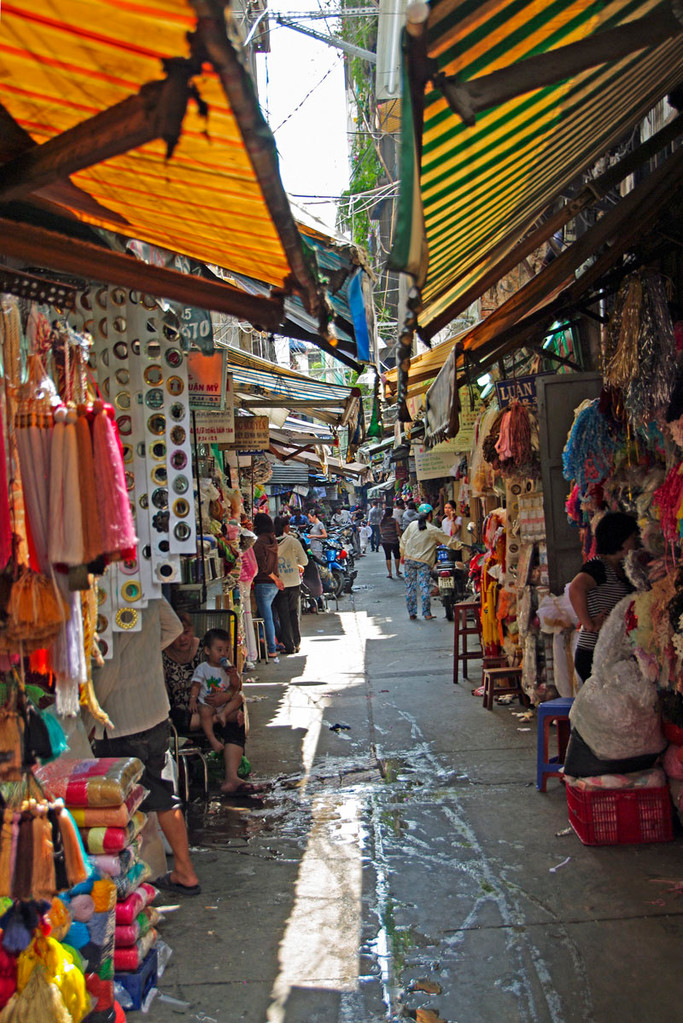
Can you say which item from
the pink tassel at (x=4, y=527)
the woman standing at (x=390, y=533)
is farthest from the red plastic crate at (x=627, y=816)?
the woman standing at (x=390, y=533)

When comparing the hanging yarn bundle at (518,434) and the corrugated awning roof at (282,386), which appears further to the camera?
the corrugated awning roof at (282,386)

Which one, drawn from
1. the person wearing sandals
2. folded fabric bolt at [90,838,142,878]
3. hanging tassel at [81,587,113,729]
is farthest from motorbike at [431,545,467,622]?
hanging tassel at [81,587,113,729]

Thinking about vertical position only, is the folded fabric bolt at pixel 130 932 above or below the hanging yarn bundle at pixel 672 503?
below

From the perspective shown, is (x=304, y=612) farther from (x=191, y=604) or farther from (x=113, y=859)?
(x=113, y=859)

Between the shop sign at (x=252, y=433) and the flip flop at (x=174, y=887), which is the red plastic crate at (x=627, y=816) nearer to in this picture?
the flip flop at (x=174, y=887)

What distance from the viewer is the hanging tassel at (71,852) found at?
10.8ft

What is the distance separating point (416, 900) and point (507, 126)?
153 inches

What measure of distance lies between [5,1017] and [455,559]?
1326 centimetres

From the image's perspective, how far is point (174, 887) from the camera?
17.0ft

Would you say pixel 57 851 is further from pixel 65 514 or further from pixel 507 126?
pixel 507 126

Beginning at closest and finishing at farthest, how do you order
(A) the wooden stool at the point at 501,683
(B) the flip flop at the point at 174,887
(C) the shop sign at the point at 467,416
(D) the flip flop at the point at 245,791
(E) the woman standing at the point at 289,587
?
1. (B) the flip flop at the point at 174,887
2. (D) the flip flop at the point at 245,791
3. (A) the wooden stool at the point at 501,683
4. (C) the shop sign at the point at 467,416
5. (E) the woman standing at the point at 289,587

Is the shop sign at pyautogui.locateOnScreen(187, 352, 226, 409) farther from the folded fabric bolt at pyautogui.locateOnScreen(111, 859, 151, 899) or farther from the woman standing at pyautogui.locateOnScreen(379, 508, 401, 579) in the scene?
the woman standing at pyautogui.locateOnScreen(379, 508, 401, 579)

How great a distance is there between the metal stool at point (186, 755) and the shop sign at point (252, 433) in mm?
3981

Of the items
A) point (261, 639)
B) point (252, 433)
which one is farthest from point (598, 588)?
point (261, 639)
